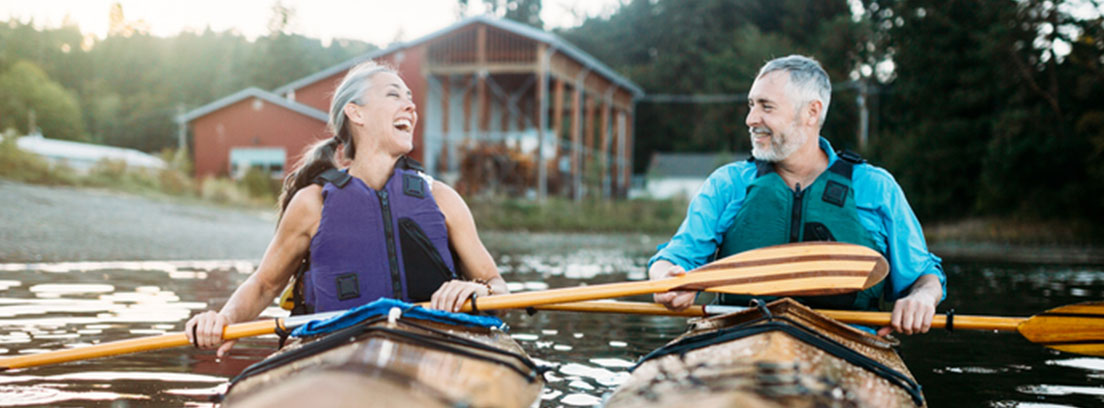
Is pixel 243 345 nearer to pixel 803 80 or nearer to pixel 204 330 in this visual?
pixel 204 330

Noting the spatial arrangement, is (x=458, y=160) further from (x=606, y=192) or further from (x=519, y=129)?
(x=606, y=192)

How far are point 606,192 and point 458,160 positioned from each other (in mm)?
6955

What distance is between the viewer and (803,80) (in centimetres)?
328

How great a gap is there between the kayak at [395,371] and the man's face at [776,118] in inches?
48.6

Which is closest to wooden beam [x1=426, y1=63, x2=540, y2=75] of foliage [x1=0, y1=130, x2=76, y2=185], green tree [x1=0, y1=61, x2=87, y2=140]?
foliage [x1=0, y1=130, x2=76, y2=185]

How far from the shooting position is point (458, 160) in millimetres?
21891

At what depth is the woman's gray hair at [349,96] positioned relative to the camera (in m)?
3.33

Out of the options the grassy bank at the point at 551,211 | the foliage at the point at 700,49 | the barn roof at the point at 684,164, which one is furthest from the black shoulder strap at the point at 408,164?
the barn roof at the point at 684,164

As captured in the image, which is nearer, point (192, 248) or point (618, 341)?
point (618, 341)

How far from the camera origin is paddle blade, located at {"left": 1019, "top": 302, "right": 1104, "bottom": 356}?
126 inches

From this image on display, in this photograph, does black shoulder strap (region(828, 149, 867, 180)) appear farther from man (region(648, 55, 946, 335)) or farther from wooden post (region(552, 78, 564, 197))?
wooden post (region(552, 78, 564, 197))

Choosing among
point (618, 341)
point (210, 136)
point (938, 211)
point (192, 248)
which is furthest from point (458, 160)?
point (618, 341)

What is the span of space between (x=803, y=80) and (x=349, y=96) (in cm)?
165

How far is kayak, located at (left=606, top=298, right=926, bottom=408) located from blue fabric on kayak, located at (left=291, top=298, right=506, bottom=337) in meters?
0.55
